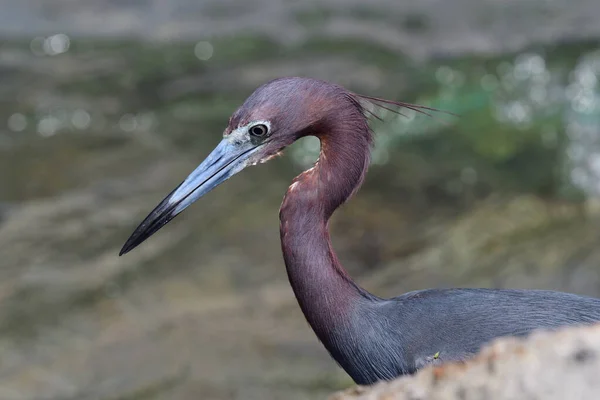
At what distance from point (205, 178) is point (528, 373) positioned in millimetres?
1925

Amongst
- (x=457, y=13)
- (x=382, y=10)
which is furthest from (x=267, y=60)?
(x=457, y=13)

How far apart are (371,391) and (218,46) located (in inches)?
315

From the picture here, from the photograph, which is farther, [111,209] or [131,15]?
[131,15]

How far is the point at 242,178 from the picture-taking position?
7.57m

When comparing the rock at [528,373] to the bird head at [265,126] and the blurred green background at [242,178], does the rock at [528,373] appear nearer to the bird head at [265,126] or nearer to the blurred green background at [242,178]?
the bird head at [265,126]

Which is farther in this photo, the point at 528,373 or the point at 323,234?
the point at 323,234

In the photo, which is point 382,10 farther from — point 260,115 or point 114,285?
point 260,115

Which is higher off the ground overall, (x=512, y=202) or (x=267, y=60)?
(x=267, y=60)

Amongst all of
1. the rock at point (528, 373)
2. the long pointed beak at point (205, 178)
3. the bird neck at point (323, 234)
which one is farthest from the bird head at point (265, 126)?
the rock at point (528, 373)

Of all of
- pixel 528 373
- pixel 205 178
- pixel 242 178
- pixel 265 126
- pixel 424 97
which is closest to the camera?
pixel 528 373

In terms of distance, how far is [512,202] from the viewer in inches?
272

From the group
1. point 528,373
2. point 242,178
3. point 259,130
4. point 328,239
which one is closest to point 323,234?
point 328,239

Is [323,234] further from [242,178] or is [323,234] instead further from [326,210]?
[242,178]

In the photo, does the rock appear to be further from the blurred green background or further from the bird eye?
the blurred green background
